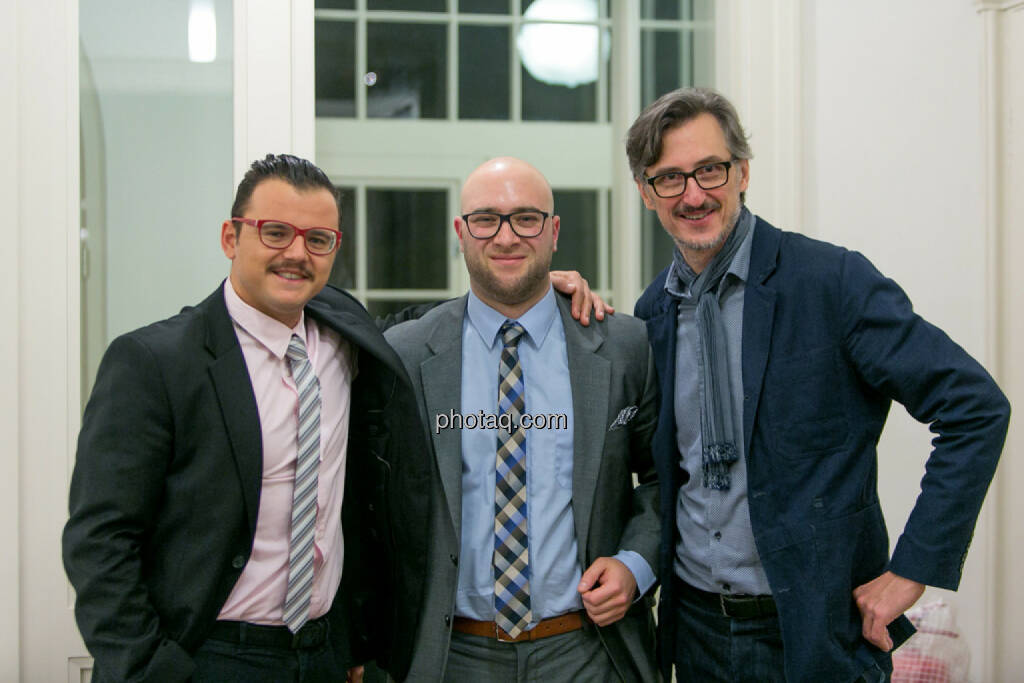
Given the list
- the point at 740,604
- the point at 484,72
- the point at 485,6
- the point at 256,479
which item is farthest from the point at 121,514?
the point at 485,6

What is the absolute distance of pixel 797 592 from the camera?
5.27 ft

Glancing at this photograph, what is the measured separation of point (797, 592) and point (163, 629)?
1.13 meters

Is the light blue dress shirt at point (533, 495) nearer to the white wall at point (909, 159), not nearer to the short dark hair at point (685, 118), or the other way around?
the short dark hair at point (685, 118)

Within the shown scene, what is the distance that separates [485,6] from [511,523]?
1.84m

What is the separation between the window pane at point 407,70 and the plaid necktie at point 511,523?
1341 millimetres

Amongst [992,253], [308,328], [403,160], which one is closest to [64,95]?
[403,160]

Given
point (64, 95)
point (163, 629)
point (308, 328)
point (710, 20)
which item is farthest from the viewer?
point (710, 20)

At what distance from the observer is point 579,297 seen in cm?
195

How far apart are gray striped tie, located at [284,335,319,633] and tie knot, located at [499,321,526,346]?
1.43ft

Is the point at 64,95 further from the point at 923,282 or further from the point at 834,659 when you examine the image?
the point at 923,282

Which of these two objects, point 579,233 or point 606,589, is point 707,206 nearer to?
point 606,589

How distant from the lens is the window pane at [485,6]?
2.83 m

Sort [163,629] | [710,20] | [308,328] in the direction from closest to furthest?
1. [163,629]
2. [308,328]
3. [710,20]

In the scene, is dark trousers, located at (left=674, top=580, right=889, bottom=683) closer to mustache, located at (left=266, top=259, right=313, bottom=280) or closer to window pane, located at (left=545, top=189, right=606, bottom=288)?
mustache, located at (left=266, top=259, right=313, bottom=280)
